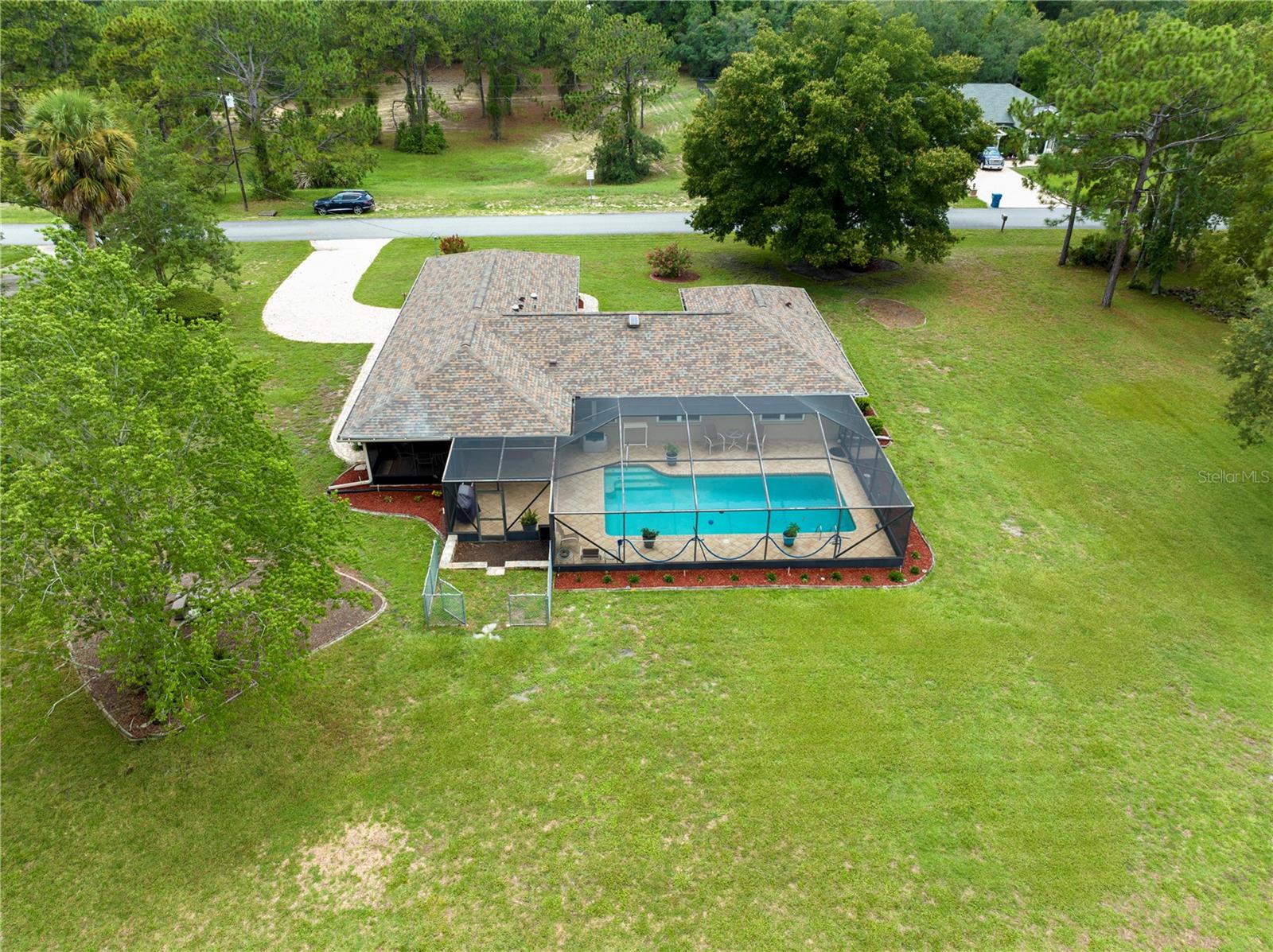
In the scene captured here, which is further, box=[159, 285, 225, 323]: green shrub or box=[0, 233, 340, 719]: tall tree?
box=[159, 285, 225, 323]: green shrub

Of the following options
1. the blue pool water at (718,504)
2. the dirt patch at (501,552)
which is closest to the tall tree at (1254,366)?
the blue pool water at (718,504)

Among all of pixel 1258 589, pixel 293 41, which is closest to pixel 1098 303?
pixel 1258 589

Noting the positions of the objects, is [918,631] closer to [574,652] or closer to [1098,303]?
[574,652]

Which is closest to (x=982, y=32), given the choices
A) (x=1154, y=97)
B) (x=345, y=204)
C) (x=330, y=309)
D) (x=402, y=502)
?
(x=1154, y=97)

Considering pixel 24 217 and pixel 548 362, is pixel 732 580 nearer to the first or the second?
pixel 548 362

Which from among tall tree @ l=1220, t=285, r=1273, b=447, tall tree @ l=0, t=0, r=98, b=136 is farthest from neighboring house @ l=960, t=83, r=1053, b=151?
tall tree @ l=0, t=0, r=98, b=136

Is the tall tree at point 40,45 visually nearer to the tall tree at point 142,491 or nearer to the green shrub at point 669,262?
the green shrub at point 669,262

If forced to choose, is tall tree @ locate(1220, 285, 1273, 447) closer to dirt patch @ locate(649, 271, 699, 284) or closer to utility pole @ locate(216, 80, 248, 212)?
dirt patch @ locate(649, 271, 699, 284)
